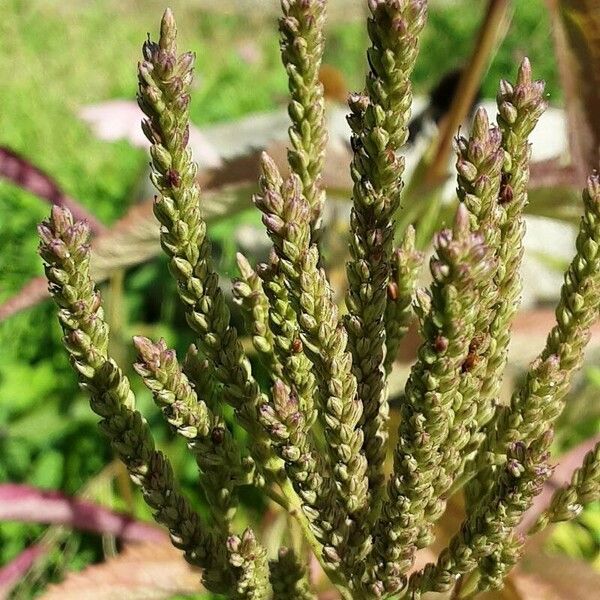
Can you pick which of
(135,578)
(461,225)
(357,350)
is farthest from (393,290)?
(135,578)

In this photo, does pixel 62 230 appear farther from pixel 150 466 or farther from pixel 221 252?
pixel 221 252

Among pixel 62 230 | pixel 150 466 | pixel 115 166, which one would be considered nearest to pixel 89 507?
pixel 150 466

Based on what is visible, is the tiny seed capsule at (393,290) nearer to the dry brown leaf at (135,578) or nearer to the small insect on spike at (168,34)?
the small insect on spike at (168,34)

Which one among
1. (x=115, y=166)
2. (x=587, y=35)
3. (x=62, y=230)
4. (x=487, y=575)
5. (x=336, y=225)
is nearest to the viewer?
(x=62, y=230)

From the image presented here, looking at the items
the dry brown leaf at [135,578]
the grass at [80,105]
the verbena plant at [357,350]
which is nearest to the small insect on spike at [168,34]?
the verbena plant at [357,350]

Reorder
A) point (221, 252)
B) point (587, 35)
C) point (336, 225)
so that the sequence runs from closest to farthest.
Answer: point (587, 35) < point (336, 225) < point (221, 252)

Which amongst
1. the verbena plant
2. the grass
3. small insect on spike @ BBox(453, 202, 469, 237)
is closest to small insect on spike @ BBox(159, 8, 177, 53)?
the verbena plant
